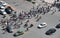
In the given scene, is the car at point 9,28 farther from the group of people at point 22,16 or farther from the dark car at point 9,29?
the group of people at point 22,16

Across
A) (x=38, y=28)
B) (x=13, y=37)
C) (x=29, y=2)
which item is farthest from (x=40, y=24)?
(x=29, y=2)

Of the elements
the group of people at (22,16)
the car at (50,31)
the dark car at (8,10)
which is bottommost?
the car at (50,31)

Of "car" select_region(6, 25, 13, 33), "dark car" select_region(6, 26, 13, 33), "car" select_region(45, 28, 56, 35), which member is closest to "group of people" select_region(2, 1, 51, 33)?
"car" select_region(6, 25, 13, 33)

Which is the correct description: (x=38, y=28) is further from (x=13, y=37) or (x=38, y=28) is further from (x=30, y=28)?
(x=13, y=37)

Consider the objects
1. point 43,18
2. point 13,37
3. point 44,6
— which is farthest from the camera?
point 44,6

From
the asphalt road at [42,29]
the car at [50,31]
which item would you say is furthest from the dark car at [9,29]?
the car at [50,31]

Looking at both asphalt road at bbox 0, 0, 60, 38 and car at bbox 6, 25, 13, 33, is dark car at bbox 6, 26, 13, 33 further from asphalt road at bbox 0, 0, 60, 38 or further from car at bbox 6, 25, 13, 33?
asphalt road at bbox 0, 0, 60, 38

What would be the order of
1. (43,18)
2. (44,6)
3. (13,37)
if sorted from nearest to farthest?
(13,37) < (43,18) < (44,6)

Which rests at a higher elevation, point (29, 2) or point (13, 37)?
point (29, 2)

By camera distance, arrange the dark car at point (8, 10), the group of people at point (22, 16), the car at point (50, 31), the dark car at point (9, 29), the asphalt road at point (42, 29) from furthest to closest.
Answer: the dark car at point (8, 10)
the group of people at point (22, 16)
the dark car at point (9, 29)
the car at point (50, 31)
the asphalt road at point (42, 29)

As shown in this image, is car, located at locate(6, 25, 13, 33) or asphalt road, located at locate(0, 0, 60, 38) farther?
car, located at locate(6, 25, 13, 33)

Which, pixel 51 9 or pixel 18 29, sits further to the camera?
pixel 51 9
